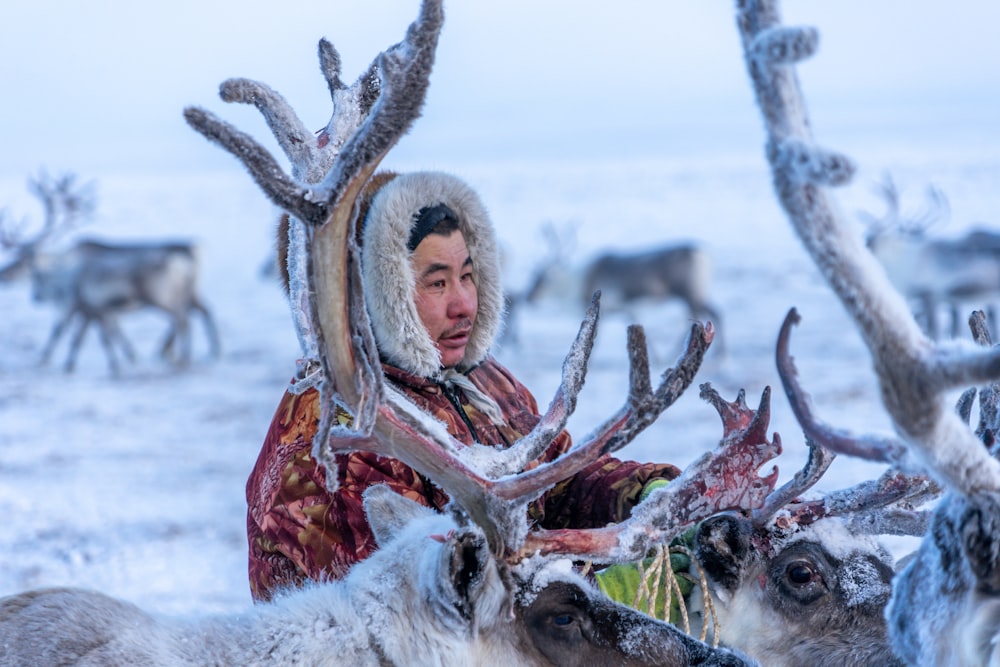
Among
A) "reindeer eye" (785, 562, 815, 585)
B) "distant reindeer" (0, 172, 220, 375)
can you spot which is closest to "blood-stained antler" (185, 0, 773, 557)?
"reindeer eye" (785, 562, 815, 585)

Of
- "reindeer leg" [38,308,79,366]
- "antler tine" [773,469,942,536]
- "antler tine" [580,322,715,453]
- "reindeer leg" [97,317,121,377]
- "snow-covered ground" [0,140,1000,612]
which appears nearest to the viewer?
"antler tine" [580,322,715,453]

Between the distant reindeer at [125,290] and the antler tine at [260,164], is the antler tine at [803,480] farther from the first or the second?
the distant reindeer at [125,290]

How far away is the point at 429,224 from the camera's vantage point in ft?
9.22

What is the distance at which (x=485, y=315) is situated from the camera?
2.98 m

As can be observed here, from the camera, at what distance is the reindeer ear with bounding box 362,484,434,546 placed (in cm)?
234

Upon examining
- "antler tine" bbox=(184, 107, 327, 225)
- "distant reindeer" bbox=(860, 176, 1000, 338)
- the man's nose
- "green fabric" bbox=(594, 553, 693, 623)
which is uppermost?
"distant reindeer" bbox=(860, 176, 1000, 338)

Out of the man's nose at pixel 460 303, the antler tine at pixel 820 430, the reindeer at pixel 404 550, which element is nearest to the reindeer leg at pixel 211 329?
the man's nose at pixel 460 303

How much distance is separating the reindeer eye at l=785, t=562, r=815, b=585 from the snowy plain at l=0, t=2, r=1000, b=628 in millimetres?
748

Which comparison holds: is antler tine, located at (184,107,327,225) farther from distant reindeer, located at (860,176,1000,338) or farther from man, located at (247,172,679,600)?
distant reindeer, located at (860,176,1000,338)

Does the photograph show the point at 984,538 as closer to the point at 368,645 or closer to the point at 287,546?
the point at 368,645

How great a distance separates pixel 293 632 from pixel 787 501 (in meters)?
1.28

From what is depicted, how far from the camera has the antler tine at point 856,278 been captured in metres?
1.49

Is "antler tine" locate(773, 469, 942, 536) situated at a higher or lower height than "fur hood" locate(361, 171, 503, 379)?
lower

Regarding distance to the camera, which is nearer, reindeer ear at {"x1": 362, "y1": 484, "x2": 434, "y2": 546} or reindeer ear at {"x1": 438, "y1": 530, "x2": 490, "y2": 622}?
reindeer ear at {"x1": 438, "y1": 530, "x2": 490, "y2": 622}
